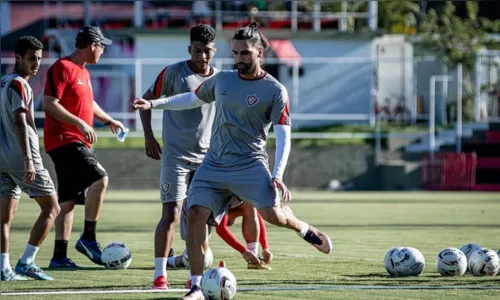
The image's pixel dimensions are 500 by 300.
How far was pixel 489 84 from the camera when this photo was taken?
114 feet

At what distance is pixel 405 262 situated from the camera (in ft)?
36.5

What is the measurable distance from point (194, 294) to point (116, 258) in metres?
2.89

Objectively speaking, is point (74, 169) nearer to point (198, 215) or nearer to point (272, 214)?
point (198, 215)

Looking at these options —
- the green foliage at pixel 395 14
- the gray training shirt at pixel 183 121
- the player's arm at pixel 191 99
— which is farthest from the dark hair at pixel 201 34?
the green foliage at pixel 395 14

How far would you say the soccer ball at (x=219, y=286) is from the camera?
30.5 ft

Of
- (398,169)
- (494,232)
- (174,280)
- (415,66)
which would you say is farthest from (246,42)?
(415,66)

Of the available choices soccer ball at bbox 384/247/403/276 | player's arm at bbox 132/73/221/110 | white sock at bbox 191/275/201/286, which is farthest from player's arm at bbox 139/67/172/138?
soccer ball at bbox 384/247/403/276

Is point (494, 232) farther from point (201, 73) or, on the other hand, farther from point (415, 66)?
point (415, 66)

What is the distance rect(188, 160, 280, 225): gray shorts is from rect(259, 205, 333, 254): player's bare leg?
0.06m

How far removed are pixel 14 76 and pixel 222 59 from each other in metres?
22.6

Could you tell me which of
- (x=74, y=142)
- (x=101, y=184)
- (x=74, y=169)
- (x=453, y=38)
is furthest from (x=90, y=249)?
(x=453, y=38)

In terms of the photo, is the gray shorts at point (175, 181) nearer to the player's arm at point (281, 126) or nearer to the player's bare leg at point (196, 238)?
the player's bare leg at point (196, 238)

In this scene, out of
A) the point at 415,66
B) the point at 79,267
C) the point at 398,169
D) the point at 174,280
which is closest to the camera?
the point at 174,280

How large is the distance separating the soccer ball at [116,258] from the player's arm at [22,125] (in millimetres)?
1381
